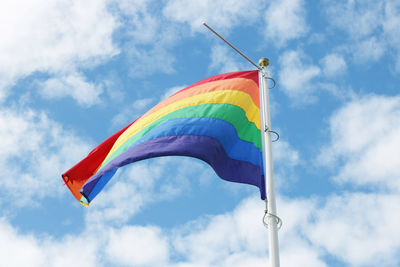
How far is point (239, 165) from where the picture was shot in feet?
37.0

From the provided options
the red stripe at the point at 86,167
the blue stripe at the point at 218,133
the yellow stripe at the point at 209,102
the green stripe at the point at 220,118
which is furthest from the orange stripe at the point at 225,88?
the red stripe at the point at 86,167

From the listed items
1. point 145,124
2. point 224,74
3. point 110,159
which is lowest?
point 110,159

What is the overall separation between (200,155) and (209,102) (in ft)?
6.28

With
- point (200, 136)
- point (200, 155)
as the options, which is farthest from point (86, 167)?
point (200, 155)

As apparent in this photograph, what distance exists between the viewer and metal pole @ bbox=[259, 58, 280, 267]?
1030 cm

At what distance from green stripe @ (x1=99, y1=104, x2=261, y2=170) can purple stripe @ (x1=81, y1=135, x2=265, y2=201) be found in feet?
2.37

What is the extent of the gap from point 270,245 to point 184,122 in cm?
348

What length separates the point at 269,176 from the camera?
11383 mm

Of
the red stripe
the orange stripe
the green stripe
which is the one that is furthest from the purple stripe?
the orange stripe

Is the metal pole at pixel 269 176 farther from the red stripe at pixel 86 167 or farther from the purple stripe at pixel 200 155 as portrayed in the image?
the red stripe at pixel 86 167

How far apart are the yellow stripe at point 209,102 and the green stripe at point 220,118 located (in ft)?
0.49

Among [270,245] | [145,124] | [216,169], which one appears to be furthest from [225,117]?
[270,245]

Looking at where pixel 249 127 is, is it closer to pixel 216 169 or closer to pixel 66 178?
pixel 216 169

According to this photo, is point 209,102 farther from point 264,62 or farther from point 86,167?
point 86,167
